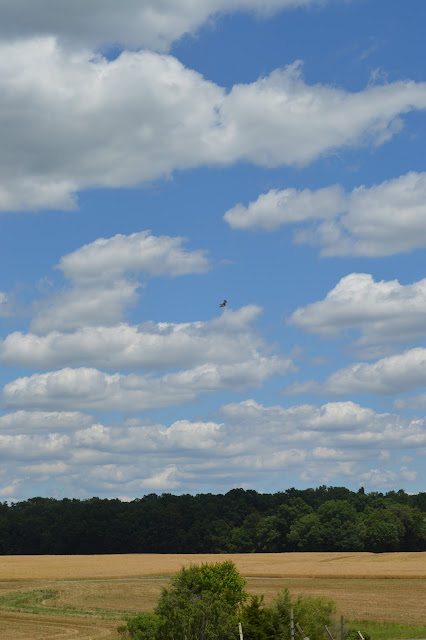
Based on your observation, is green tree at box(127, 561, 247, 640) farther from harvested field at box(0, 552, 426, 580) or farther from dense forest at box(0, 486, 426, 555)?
dense forest at box(0, 486, 426, 555)

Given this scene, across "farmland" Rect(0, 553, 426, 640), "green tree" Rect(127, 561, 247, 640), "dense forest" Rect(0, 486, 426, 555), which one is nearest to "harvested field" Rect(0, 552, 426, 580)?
"farmland" Rect(0, 553, 426, 640)

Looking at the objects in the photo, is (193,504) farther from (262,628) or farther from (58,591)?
(262,628)

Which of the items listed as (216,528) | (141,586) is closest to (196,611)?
(141,586)

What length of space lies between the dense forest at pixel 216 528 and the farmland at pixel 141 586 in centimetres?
1621

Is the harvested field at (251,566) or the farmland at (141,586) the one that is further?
the harvested field at (251,566)

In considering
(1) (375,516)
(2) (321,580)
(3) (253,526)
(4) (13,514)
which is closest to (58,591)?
(2) (321,580)

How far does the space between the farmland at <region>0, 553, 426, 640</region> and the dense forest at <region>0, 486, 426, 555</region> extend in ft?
53.2

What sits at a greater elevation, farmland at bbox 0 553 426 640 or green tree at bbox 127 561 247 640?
green tree at bbox 127 561 247 640

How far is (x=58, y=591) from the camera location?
92.5 meters

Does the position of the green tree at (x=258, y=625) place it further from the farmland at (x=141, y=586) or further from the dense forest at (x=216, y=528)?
the dense forest at (x=216, y=528)

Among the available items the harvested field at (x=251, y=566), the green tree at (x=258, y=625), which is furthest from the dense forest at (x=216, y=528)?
the green tree at (x=258, y=625)

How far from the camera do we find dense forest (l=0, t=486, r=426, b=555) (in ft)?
509

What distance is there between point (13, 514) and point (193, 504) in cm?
4545

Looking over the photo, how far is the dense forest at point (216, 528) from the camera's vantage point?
15500cm
